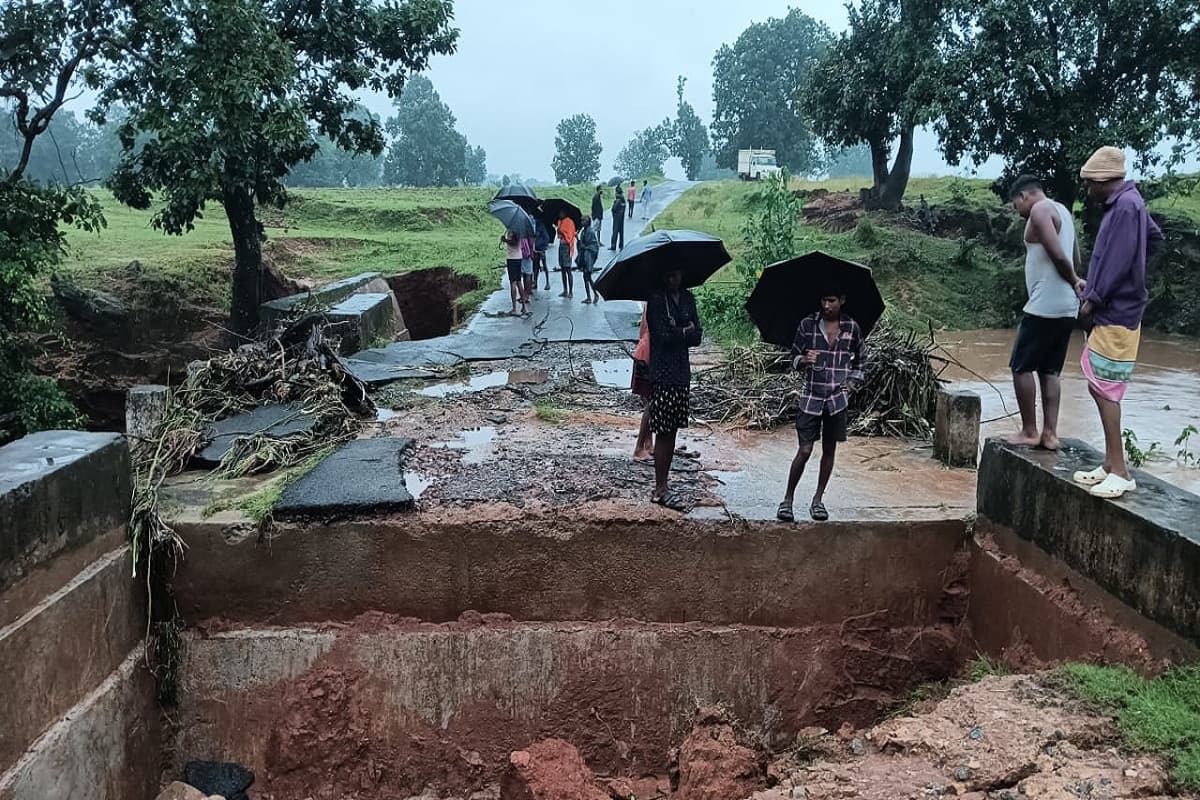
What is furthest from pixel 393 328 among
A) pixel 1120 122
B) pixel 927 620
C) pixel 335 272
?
pixel 1120 122

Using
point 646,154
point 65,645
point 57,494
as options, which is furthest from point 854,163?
point 65,645

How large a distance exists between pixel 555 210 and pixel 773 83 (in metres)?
48.4

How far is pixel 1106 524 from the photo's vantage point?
463 cm

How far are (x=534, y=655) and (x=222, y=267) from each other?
14625 mm

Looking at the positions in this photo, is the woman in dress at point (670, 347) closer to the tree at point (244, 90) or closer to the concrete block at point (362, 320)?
the concrete block at point (362, 320)

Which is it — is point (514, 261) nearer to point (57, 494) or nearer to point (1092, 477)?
point (57, 494)

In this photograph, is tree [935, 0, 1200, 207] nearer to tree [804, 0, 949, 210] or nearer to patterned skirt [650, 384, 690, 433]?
tree [804, 0, 949, 210]

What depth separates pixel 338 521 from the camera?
5.69 m

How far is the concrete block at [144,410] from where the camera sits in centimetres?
669

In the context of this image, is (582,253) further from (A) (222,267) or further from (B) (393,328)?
(A) (222,267)

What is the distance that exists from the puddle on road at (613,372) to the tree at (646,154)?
6810 centimetres

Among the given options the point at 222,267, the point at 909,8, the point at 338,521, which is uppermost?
Result: the point at 909,8

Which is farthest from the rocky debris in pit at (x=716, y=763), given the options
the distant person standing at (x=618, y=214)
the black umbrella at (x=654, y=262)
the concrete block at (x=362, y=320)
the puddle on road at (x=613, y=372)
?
the distant person standing at (x=618, y=214)

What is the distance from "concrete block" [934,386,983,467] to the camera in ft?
22.3
